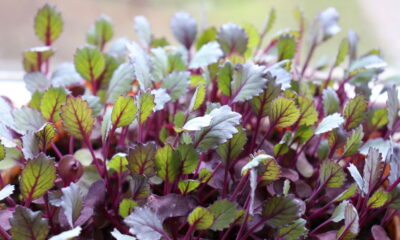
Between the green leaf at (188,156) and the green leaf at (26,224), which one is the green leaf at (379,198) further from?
the green leaf at (26,224)

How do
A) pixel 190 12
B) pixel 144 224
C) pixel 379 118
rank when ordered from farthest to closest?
1. pixel 190 12
2. pixel 379 118
3. pixel 144 224

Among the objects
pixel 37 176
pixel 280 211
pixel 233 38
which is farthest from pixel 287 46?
pixel 37 176

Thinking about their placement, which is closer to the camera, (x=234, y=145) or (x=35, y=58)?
(x=234, y=145)

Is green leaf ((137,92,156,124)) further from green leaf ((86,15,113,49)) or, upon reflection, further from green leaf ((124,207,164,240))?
green leaf ((86,15,113,49))

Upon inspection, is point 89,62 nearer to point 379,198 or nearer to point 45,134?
point 45,134

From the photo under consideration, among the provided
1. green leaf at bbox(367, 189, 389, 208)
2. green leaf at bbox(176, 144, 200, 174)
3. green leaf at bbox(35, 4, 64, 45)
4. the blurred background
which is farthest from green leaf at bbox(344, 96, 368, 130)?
the blurred background

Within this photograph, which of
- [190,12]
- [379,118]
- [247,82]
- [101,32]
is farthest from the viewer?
[190,12]

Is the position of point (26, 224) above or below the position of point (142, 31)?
below

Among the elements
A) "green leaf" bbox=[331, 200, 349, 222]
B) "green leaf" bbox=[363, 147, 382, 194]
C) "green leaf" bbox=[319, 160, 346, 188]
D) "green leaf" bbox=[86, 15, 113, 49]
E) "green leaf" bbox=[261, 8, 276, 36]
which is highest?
"green leaf" bbox=[261, 8, 276, 36]
